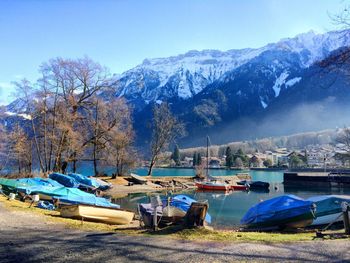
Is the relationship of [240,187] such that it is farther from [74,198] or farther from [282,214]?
[282,214]

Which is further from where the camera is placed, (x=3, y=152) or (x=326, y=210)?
(x=3, y=152)

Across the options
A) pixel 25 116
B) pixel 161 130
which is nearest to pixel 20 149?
pixel 25 116

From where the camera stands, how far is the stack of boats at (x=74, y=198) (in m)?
19.7

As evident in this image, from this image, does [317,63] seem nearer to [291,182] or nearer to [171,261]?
[171,261]

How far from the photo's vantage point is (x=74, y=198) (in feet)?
89.7

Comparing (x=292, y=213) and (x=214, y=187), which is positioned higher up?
(x=292, y=213)

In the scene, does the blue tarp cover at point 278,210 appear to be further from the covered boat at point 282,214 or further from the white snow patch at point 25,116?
the white snow patch at point 25,116

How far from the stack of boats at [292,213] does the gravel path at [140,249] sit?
923 centimetres

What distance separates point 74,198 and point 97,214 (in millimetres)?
7899

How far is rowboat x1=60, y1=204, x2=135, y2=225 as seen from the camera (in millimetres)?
19375

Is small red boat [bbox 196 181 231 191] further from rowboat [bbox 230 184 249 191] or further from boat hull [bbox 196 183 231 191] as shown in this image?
rowboat [bbox 230 184 249 191]

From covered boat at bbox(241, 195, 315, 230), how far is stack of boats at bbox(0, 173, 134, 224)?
23.7ft

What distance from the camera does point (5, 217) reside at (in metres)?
16.7

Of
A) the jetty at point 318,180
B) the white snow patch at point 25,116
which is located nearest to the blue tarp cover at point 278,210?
the white snow patch at point 25,116
